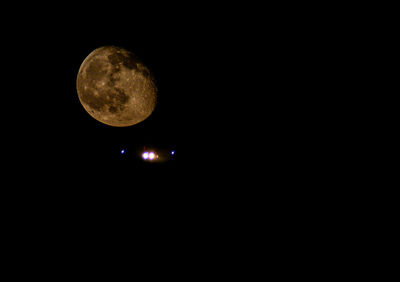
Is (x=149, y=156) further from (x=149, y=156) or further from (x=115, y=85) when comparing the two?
(x=115, y=85)

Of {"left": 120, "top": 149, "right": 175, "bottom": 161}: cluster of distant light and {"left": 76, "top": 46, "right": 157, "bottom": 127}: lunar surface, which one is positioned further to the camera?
{"left": 120, "top": 149, "right": 175, "bottom": 161}: cluster of distant light

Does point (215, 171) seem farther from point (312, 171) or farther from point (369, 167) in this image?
point (369, 167)

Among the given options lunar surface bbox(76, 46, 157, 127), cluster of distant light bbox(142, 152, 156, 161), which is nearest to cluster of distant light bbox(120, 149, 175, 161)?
cluster of distant light bbox(142, 152, 156, 161)

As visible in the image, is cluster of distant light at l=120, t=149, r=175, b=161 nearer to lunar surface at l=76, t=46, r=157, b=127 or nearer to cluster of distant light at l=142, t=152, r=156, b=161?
cluster of distant light at l=142, t=152, r=156, b=161

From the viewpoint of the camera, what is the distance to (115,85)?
8.58 ft

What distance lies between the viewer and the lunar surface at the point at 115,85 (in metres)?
2.63

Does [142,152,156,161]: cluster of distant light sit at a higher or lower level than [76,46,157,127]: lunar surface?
higher

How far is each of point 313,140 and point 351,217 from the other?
80.9 inches

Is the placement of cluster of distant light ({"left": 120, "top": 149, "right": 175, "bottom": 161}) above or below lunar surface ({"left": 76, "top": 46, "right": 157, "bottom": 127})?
above

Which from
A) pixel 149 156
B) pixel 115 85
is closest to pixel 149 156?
pixel 149 156

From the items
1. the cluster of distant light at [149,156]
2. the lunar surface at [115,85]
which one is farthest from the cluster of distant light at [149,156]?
the lunar surface at [115,85]

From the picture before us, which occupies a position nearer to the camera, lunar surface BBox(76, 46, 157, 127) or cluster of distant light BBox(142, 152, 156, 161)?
lunar surface BBox(76, 46, 157, 127)

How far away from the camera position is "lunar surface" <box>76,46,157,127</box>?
263 cm

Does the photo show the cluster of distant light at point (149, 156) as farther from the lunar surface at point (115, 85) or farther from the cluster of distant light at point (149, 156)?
the lunar surface at point (115, 85)
